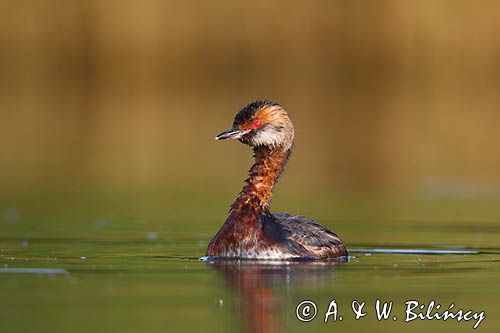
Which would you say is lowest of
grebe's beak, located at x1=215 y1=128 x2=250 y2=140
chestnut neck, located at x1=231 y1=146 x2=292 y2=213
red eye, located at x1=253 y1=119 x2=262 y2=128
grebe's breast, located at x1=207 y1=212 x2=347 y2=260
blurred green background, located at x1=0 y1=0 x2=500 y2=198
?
grebe's breast, located at x1=207 y1=212 x2=347 y2=260

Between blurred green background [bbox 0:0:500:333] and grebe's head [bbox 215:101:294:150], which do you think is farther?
grebe's head [bbox 215:101:294:150]

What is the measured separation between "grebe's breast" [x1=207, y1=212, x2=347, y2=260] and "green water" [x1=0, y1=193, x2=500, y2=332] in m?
0.21

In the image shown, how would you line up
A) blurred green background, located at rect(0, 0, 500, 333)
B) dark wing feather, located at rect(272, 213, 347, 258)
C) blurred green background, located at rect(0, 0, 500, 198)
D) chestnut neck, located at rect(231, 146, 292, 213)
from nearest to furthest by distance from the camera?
blurred green background, located at rect(0, 0, 500, 333), dark wing feather, located at rect(272, 213, 347, 258), chestnut neck, located at rect(231, 146, 292, 213), blurred green background, located at rect(0, 0, 500, 198)

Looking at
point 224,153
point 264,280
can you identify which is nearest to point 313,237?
point 264,280

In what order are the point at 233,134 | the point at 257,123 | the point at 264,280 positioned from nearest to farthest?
the point at 264,280 → the point at 233,134 → the point at 257,123

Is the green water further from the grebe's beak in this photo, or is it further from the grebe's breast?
the grebe's beak

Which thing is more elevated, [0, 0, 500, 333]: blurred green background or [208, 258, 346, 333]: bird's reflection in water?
[0, 0, 500, 333]: blurred green background

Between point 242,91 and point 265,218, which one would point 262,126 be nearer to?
point 265,218

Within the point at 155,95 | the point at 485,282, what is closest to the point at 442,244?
the point at 485,282

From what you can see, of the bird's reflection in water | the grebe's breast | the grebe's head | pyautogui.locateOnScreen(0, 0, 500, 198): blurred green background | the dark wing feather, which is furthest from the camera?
pyautogui.locateOnScreen(0, 0, 500, 198): blurred green background

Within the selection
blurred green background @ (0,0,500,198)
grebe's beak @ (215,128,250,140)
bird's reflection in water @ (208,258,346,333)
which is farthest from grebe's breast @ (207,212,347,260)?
blurred green background @ (0,0,500,198)

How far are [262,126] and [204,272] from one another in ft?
5.39

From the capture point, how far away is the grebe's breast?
10.3m

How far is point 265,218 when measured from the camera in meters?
10.5
